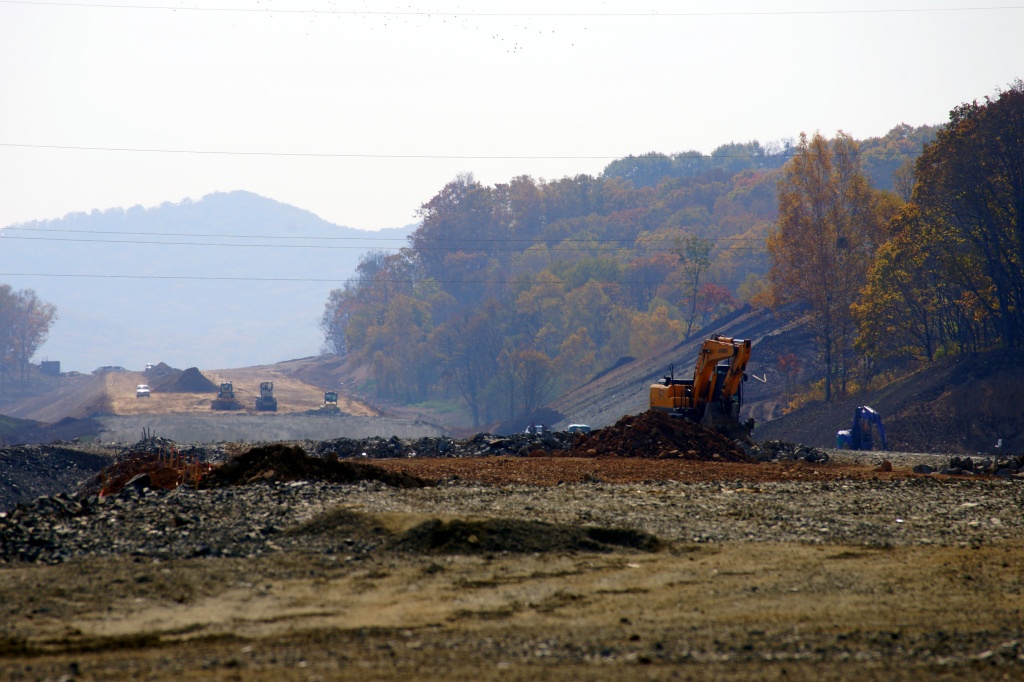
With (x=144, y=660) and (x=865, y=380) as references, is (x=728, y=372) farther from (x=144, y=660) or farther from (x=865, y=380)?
(x=865, y=380)

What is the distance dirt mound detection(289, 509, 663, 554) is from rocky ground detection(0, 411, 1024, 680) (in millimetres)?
33

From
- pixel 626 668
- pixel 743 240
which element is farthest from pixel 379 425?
pixel 743 240

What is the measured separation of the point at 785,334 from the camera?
252 ft

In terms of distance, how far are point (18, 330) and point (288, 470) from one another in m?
Answer: 149

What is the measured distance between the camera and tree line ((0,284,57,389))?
144375 millimetres

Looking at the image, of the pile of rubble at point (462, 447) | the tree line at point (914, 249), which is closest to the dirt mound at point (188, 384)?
the tree line at point (914, 249)

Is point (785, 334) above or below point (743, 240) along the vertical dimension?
below

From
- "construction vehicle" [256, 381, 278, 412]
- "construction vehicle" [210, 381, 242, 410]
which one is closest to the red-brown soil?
"construction vehicle" [256, 381, 278, 412]

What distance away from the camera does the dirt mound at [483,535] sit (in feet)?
40.2

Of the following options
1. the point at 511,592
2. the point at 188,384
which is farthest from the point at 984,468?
the point at 188,384

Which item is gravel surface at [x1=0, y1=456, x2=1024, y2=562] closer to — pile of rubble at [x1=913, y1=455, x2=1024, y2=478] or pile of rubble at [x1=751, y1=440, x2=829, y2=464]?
pile of rubble at [x1=913, y1=455, x2=1024, y2=478]

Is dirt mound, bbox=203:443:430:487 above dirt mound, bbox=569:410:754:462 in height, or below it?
above

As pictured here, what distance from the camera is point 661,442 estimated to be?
2814 cm

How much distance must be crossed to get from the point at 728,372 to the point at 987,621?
2171 centimetres
